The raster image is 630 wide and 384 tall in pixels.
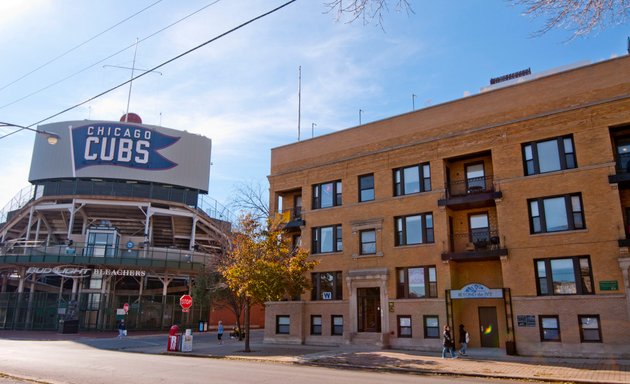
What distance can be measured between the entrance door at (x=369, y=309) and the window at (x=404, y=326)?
1.53 meters

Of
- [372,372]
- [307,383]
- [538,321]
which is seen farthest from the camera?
[538,321]

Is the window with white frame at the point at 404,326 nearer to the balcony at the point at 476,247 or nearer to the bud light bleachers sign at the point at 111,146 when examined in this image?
the balcony at the point at 476,247

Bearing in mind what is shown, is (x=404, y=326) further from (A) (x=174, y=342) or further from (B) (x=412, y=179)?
(A) (x=174, y=342)

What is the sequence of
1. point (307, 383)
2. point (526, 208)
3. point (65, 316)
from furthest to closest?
point (65, 316)
point (526, 208)
point (307, 383)

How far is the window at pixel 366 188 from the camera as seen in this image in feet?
102

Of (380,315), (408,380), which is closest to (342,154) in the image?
(380,315)

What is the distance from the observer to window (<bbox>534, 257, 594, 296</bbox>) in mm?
22656

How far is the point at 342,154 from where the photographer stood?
108 ft

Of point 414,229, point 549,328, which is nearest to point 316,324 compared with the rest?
point 414,229

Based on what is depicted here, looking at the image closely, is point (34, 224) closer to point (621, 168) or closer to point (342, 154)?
point (342, 154)

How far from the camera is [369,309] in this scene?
29.5m

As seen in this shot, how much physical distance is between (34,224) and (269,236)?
41.7 m

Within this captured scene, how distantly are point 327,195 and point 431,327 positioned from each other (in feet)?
36.2

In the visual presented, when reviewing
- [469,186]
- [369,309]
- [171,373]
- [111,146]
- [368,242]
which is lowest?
[171,373]
